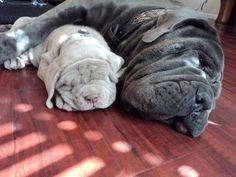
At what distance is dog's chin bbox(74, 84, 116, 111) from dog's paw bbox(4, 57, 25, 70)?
1.30 feet

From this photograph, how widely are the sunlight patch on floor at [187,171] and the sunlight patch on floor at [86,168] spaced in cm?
20

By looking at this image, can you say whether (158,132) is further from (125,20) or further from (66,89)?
(125,20)

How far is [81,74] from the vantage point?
918 millimetres

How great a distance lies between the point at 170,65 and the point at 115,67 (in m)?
0.21

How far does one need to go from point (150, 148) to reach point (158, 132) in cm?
10

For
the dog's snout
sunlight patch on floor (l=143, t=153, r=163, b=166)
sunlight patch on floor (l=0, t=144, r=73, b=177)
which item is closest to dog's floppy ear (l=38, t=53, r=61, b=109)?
the dog's snout

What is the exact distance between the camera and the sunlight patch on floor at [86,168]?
2.17 ft

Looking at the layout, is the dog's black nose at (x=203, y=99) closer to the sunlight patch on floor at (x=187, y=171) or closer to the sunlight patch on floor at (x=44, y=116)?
the sunlight patch on floor at (x=187, y=171)

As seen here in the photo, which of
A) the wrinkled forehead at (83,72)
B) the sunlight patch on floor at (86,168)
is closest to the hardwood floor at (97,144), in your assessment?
the sunlight patch on floor at (86,168)

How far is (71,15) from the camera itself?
4.30ft

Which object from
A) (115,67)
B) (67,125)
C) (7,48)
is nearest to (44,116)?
(67,125)

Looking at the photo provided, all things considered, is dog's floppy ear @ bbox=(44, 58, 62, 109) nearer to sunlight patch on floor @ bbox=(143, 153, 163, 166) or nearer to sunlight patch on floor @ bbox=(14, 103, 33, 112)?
sunlight patch on floor @ bbox=(14, 103, 33, 112)

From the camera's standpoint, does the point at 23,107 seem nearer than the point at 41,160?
No

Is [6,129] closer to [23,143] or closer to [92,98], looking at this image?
[23,143]
